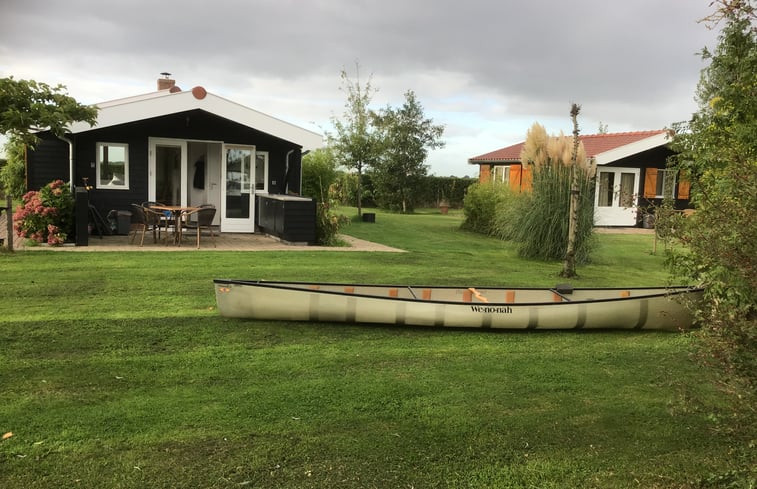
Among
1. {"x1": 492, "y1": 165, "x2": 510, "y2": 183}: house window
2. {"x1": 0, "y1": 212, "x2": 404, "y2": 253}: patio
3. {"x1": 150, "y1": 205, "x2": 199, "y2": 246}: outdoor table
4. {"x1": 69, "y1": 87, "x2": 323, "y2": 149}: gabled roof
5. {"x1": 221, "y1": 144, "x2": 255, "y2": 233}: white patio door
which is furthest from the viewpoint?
{"x1": 492, "y1": 165, "x2": 510, "y2": 183}: house window

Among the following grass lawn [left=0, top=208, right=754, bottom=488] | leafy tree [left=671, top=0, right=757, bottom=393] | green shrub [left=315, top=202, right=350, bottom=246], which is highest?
leafy tree [left=671, top=0, right=757, bottom=393]

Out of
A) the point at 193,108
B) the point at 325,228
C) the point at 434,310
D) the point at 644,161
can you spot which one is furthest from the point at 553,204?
the point at 644,161

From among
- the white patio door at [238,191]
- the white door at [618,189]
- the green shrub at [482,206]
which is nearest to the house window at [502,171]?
the white door at [618,189]

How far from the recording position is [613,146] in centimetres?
2117

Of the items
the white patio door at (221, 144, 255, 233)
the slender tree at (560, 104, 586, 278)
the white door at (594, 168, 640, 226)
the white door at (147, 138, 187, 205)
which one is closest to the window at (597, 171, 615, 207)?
the white door at (594, 168, 640, 226)

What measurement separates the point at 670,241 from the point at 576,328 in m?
2.43

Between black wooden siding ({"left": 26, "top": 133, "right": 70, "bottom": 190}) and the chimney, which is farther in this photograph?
the chimney

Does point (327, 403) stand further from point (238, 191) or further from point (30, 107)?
point (238, 191)

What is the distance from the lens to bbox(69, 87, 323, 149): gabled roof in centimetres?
1181

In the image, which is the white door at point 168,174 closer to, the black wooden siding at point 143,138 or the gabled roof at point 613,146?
the black wooden siding at point 143,138

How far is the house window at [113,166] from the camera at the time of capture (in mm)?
12742

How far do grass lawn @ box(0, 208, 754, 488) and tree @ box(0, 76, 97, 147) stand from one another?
239 cm

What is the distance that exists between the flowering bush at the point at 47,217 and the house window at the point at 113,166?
87.0 inches

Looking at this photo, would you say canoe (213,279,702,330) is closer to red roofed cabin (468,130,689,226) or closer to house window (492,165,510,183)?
red roofed cabin (468,130,689,226)
